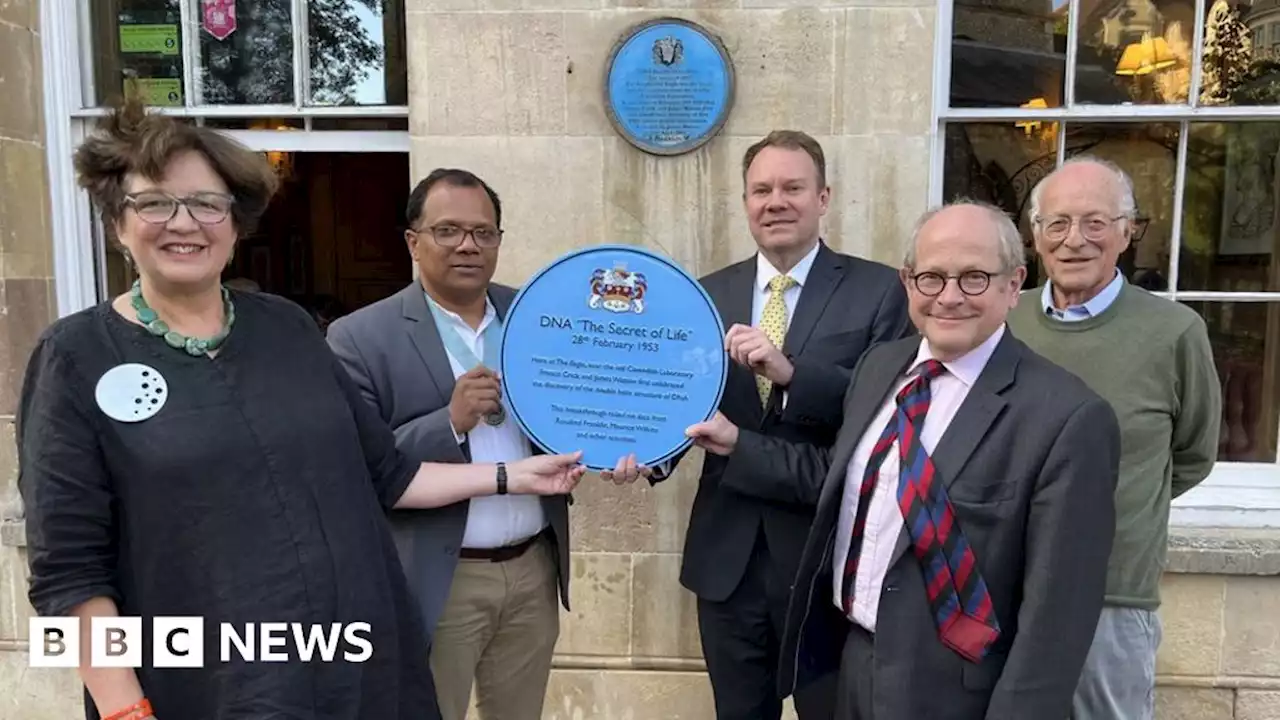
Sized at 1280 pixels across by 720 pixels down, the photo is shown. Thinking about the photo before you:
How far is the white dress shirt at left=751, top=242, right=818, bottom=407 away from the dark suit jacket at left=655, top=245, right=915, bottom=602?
17 millimetres

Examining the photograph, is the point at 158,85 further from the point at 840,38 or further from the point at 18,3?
the point at 840,38

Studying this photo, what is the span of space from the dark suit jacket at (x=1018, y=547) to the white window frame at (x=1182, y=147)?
1.79 meters

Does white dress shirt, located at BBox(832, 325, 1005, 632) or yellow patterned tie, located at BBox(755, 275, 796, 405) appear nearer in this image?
white dress shirt, located at BBox(832, 325, 1005, 632)

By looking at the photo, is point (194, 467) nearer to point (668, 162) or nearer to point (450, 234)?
point (450, 234)

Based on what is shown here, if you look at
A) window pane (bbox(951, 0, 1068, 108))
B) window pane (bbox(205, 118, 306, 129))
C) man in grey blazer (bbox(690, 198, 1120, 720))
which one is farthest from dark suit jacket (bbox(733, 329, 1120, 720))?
window pane (bbox(205, 118, 306, 129))

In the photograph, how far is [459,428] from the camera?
2.11 m

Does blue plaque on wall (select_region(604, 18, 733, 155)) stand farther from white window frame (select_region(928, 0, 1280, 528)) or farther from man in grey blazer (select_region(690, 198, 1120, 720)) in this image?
man in grey blazer (select_region(690, 198, 1120, 720))

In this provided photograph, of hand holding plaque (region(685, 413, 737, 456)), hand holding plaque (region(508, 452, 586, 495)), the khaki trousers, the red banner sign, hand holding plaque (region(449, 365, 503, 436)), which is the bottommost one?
the khaki trousers

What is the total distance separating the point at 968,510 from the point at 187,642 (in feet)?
4.88

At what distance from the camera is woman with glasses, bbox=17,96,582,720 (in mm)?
1474

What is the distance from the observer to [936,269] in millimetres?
1709

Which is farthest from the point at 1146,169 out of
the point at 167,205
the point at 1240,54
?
the point at 167,205

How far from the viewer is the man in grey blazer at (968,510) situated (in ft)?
5.22

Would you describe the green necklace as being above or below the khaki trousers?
above
